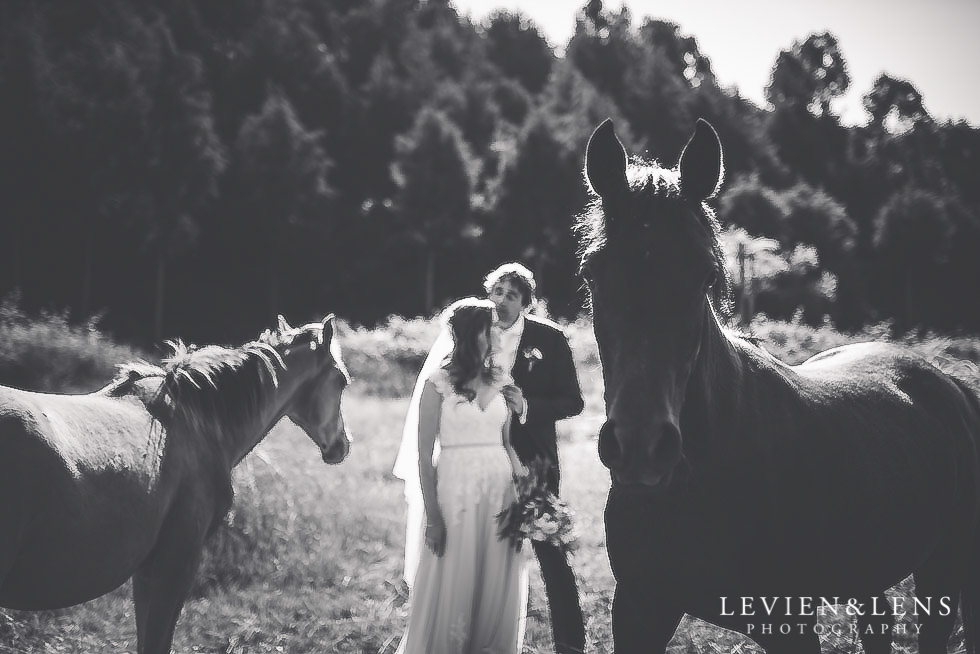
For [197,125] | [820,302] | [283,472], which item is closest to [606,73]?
[820,302]

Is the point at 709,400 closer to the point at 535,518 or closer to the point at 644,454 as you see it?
the point at 644,454

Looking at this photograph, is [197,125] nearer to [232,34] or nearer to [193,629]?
[232,34]

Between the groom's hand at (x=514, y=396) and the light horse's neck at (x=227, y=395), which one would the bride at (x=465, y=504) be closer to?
the groom's hand at (x=514, y=396)

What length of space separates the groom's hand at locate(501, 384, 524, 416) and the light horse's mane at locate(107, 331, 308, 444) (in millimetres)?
1560

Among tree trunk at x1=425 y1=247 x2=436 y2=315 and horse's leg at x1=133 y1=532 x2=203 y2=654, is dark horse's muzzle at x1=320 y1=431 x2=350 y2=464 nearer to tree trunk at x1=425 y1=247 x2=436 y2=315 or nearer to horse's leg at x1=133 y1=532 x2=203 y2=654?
horse's leg at x1=133 y1=532 x2=203 y2=654

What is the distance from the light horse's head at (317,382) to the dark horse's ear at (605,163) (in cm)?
290

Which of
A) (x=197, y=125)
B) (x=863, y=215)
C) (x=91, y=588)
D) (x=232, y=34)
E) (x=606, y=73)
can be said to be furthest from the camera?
(x=606, y=73)

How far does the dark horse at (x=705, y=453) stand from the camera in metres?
1.79

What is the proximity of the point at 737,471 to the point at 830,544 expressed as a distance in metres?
0.42

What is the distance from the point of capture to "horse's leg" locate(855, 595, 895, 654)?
312 cm

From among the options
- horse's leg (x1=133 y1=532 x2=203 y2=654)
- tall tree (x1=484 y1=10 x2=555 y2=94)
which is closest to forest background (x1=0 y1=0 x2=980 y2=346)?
tall tree (x1=484 y1=10 x2=555 y2=94)

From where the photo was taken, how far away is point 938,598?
315 centimetres

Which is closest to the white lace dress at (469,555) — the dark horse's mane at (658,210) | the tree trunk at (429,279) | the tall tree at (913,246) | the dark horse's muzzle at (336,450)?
the dark horse's muzzle at (336,450)

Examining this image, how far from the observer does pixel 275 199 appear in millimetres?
28938
